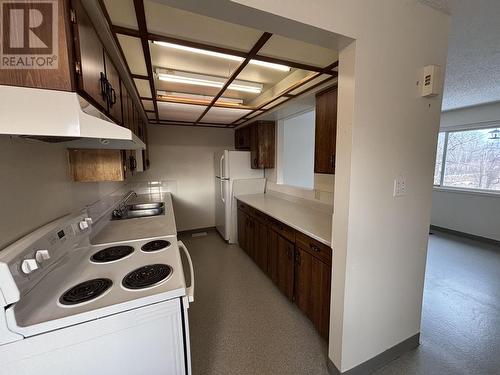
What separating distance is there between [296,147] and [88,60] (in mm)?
3265

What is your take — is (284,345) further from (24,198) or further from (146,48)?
(146,48)

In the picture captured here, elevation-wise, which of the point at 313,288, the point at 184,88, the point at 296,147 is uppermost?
the point at 184,88

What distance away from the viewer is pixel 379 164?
4.39ft

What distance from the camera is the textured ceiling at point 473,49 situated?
1359mm

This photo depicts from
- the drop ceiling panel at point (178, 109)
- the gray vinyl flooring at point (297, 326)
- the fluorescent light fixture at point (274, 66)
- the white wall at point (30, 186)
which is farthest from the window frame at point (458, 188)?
the white wall at point (30, 186)

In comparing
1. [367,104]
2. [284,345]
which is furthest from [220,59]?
[284,345]

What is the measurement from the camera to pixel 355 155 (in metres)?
1.25

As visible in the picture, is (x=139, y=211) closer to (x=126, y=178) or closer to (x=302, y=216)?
(x=126, y=178)

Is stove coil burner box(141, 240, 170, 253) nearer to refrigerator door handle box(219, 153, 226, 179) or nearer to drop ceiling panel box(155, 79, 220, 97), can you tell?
drop ceiling panel box(155, 79, 220, 97)

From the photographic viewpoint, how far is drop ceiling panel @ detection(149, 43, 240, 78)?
1614 millimetres

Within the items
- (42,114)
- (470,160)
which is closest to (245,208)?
(42,114)

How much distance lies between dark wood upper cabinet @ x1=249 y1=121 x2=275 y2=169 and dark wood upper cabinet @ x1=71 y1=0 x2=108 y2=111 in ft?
8.27

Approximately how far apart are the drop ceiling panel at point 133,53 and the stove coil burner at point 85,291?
1.40 metres

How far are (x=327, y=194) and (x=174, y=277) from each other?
1985 mm
